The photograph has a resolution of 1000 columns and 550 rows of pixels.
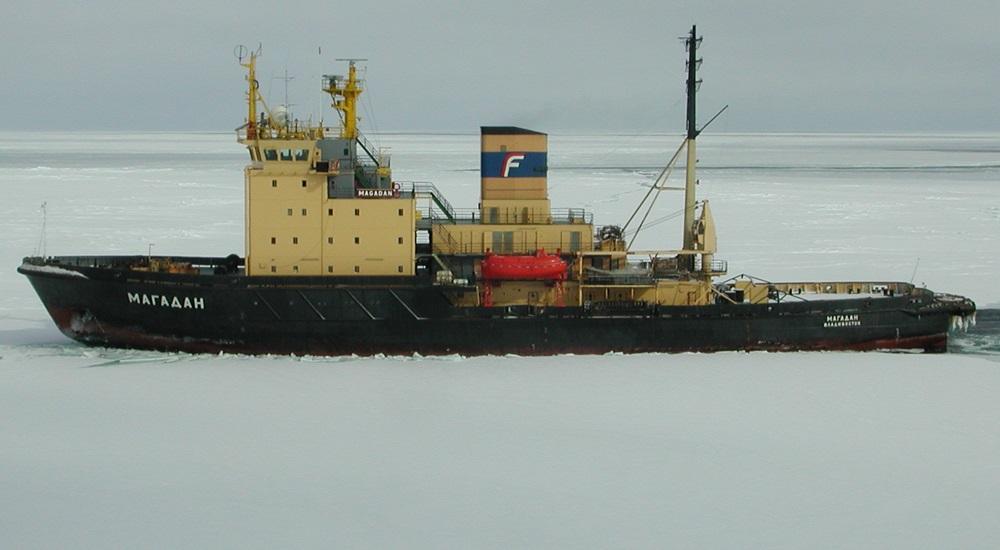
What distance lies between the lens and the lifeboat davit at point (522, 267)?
73.8 ft

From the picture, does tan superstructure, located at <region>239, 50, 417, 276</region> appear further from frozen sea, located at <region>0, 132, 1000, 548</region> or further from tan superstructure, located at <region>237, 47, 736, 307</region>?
frozen sea, located at <region>0, 132, 1000, 548</region>

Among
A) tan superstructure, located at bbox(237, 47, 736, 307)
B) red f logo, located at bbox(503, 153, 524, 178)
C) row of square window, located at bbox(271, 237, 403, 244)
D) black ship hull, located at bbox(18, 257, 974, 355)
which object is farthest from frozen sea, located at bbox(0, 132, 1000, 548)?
red f logo, located at bbox(503, 153, 524, 178)

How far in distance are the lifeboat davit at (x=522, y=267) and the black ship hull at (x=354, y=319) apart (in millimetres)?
724

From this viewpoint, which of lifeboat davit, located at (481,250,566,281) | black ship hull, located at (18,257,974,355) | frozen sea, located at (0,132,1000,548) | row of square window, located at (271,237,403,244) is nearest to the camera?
frozen sea, located at (0,132,1000,548)

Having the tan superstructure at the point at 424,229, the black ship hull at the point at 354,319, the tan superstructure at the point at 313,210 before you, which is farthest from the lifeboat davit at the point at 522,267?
the tan superstructure at the point at 313,210

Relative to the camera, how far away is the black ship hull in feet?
71.8

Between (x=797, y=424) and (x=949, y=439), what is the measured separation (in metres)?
2.12

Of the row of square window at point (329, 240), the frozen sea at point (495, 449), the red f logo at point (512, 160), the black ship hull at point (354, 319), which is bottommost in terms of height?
the frozen sea at point (495, 449)

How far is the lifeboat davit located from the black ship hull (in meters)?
0.72

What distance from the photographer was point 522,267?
887 inches

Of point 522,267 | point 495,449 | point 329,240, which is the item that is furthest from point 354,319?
point 495,449

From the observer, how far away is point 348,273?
2245cm

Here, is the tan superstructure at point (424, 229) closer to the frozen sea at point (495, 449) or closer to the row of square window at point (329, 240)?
the row of square window at point (329, 240)

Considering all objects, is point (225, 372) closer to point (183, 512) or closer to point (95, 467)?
point (95, 467)
